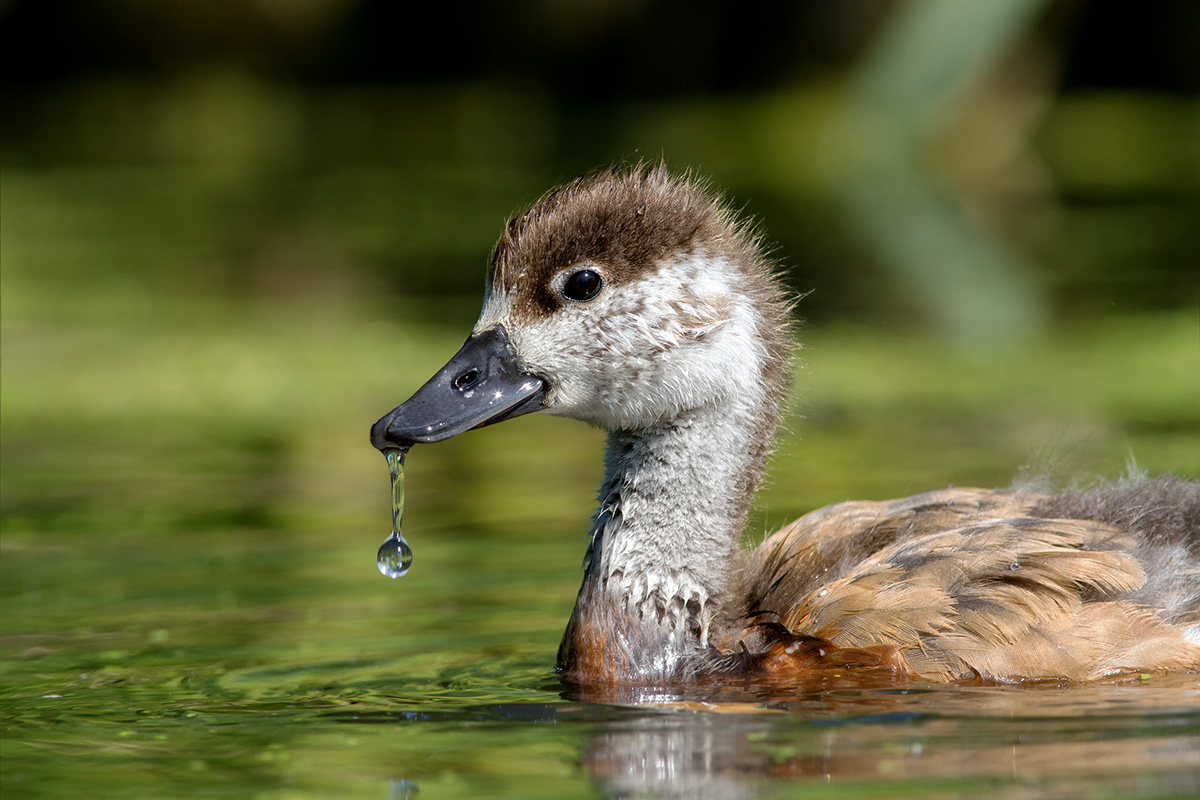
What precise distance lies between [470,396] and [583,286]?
0.59 meters

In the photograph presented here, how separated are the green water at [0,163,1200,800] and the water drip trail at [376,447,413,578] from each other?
383mm

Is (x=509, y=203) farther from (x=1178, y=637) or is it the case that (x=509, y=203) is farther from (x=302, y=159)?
(x=1178, y=637)

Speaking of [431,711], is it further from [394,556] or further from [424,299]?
[424,299]

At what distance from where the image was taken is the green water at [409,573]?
572cm

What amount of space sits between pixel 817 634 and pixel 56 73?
34.6m

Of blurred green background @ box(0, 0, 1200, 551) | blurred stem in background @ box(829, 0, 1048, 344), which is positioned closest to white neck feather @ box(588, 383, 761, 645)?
blurred green background @ box(0, 0, 1200, 551)

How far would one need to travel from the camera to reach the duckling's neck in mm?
7184

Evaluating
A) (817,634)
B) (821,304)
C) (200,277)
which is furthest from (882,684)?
(200,277)

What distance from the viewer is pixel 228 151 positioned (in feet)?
104

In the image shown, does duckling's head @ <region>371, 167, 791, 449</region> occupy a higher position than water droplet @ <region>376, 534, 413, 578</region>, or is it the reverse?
duckling's head @ <region>371, 167, 791, 449</region>

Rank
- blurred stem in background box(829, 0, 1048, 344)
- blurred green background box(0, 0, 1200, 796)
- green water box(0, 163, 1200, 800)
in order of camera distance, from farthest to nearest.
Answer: blurred stem in background box(829, 0, 1048, 344) → blurred green background box(0, 0, 1200, 796) → green water box(0, 163, 1200, 800)

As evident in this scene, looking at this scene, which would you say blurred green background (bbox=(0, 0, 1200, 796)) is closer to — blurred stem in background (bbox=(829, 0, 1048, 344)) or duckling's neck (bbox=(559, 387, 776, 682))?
blurred stem in background (bbox=(829, 0, 1048, 344))

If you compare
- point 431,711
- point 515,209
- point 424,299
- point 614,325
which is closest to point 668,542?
point 614,325

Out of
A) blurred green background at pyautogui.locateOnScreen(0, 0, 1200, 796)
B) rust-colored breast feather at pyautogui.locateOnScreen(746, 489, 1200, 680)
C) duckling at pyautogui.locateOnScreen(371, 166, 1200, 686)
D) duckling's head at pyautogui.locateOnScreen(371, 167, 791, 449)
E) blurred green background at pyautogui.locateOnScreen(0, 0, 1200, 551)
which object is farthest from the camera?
blurred green background at pyautogui.locateOnScreen(0, 0, 1200, 551)
